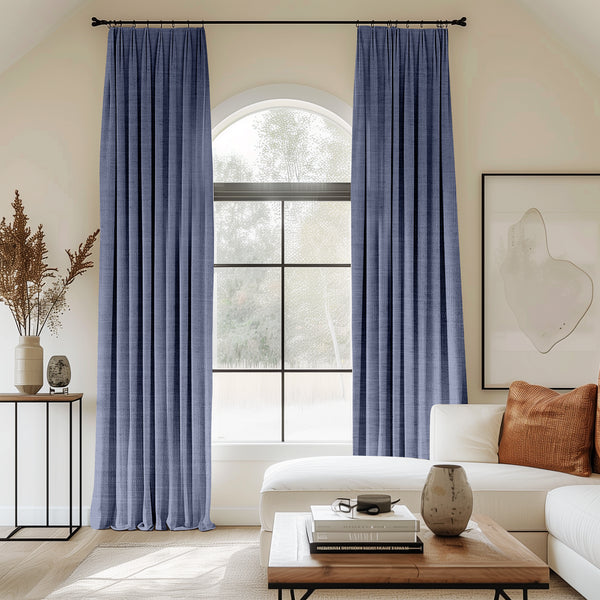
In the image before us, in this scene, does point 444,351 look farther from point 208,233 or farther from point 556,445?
point 208,233

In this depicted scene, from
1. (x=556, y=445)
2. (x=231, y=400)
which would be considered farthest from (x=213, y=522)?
(x=556, y=445)

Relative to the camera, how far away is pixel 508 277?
3.72 metres

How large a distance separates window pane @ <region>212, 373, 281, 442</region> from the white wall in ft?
2.47

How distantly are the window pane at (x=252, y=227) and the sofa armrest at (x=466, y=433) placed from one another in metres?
1.39

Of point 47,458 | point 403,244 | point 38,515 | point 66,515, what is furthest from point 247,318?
point 38,515

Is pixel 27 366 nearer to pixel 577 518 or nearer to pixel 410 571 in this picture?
pixel 410 571

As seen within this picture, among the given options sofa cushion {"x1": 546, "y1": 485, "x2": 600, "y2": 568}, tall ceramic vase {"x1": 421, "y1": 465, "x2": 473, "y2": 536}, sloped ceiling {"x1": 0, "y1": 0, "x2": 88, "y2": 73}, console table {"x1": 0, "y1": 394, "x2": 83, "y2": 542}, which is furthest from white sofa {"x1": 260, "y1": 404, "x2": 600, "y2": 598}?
sloped ceiling {"x1": 0, "y1": 0, "x2": 88, "y2": 73}

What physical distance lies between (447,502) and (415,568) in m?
0.28

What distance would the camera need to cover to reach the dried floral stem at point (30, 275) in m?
3.44

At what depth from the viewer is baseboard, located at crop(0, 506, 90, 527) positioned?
12.0 ft

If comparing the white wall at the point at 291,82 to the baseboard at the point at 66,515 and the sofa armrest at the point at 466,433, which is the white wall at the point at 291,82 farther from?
the sofa armrest at the point at 466,433

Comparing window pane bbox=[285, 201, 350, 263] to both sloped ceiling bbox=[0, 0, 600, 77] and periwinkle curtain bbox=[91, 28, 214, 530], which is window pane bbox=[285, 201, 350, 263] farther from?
sloped ceiling bbox=[0, 0, 600, 77]

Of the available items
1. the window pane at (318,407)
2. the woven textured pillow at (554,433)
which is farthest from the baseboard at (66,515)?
the woven textured pillow at (554,433)

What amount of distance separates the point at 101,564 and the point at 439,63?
10.7 ft
